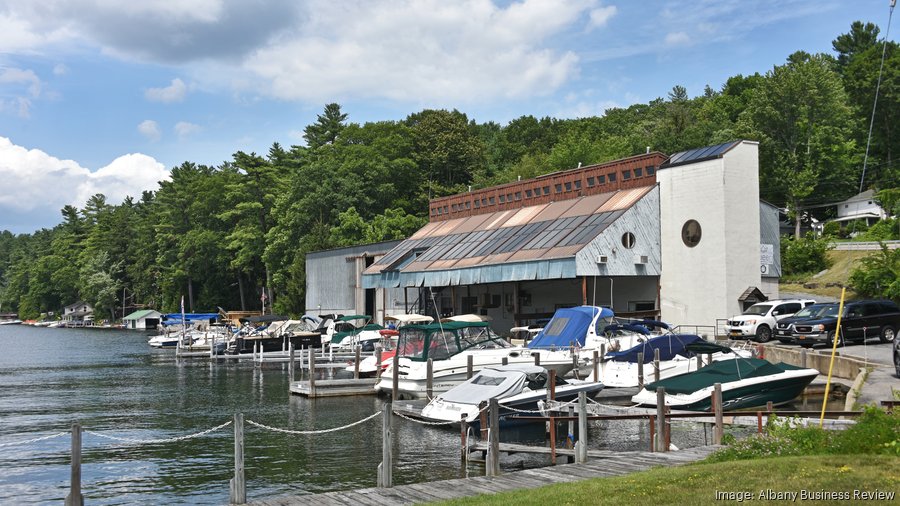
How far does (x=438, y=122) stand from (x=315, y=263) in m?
32.0

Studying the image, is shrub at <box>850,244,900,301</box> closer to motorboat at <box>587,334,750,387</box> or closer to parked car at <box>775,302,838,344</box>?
parked car at <box>775,302,838,344</box>

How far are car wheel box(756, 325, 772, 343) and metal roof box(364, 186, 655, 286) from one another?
10388 mm

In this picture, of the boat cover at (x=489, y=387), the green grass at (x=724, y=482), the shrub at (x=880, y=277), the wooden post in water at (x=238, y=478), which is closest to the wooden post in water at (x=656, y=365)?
the boat cover at (x=489, y=387)

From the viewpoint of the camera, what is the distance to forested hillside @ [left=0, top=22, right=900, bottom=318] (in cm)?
7594

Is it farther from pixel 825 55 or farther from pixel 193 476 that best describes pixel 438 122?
pixel 193 476

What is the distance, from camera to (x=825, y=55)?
318 ft

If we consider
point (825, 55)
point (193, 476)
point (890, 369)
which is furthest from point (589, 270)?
point (825, 55)

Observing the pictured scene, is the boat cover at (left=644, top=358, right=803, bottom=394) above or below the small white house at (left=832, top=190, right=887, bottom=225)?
below

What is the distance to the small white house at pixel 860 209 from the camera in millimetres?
77062

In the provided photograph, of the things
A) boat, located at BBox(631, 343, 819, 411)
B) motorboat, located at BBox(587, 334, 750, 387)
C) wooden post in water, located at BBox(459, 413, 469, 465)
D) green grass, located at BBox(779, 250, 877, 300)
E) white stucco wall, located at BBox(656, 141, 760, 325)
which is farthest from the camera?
green grass, located at BBox(779, 250, 877, 300)

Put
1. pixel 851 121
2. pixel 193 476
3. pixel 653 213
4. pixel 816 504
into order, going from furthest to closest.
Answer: pixel 851 121 < pixel 653 213 < pixel 193 476 < pixel 816 504

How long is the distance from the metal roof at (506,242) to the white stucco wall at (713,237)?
302cm

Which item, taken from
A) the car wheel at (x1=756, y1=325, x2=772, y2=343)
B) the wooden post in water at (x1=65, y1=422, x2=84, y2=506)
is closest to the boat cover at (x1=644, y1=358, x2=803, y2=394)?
the car wheel at (x1=756, y1=325, x2=772, y2=343)

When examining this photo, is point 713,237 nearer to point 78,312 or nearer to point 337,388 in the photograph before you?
point 337,388
